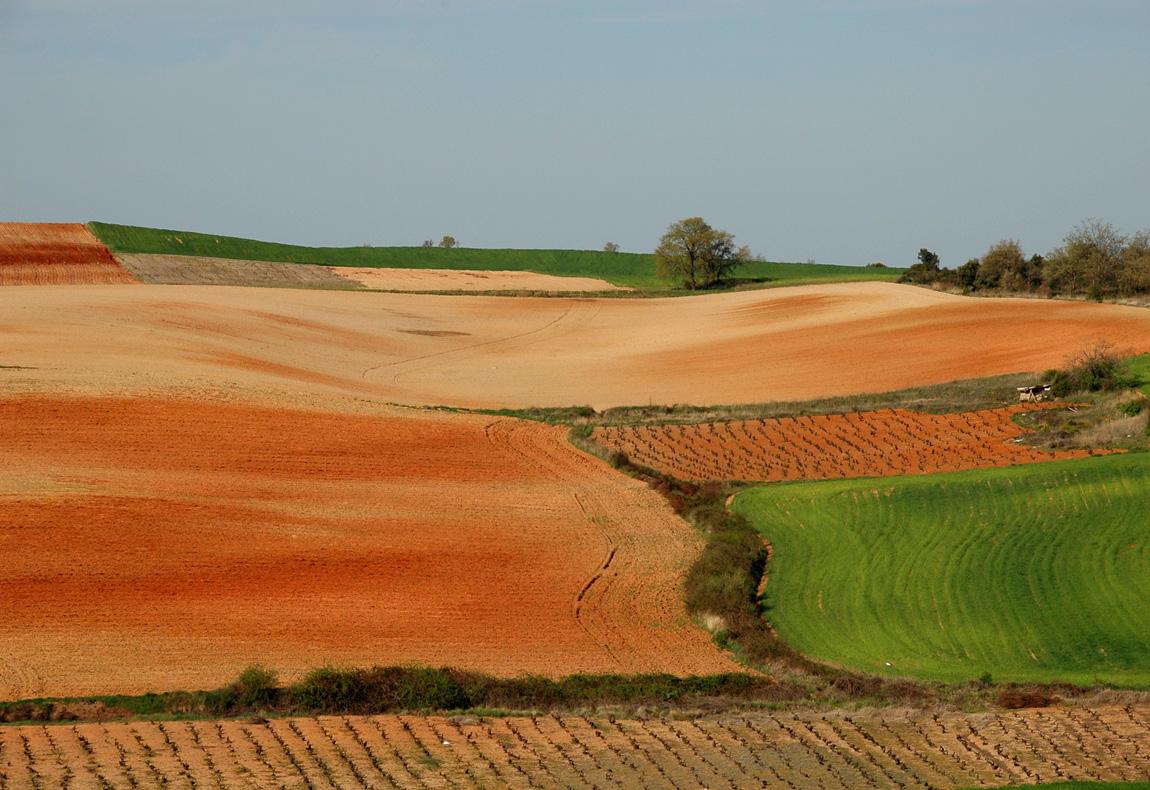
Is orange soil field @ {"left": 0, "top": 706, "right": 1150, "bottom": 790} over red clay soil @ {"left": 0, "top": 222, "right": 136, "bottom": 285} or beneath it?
beneath

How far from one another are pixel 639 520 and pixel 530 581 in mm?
6846

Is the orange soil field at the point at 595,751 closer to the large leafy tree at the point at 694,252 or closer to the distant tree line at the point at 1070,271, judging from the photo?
the distant tree line at the point at 1070,271

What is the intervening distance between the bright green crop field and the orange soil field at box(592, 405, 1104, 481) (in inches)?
127

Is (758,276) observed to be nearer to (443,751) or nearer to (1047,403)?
(1047,403)

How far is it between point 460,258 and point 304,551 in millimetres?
107709

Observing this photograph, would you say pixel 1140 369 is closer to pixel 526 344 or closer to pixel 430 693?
pixel 526 344

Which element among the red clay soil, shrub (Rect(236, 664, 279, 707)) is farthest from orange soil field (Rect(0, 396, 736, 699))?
the red clay soil

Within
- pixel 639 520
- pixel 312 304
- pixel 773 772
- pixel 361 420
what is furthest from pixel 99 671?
pixel 312 304

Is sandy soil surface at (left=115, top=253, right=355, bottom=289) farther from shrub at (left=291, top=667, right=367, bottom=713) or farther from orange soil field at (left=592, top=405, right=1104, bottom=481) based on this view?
shrub at (left=291, top=667, right=367, bottom=713)

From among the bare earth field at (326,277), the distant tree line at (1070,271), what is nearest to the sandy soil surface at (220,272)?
the bare earth field at (326,277)

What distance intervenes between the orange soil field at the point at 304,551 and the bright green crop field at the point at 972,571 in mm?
3121

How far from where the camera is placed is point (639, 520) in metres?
39.2

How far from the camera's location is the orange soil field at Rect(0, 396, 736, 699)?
2708 centimetres

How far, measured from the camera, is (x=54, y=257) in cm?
9838
